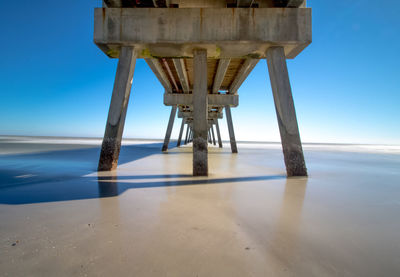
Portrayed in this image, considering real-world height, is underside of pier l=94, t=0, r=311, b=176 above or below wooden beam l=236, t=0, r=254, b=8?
below

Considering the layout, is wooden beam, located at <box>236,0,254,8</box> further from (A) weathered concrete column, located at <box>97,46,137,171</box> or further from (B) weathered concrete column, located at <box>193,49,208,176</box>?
(A) weathered concrete column, located at <box>97,46,137,171</box>

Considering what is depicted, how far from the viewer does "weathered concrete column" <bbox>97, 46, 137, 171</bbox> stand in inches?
200

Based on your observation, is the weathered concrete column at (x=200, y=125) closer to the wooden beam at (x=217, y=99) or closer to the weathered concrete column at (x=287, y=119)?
the weathered concrete column at (x=287, y=119)

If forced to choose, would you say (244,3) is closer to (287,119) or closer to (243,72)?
(287,119)

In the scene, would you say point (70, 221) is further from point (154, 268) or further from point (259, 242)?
point (259, 242)

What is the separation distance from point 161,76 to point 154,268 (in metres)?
10.0

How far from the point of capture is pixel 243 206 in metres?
2.65

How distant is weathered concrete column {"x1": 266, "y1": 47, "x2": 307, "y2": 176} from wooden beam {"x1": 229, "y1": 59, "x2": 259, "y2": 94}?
329 centimetres

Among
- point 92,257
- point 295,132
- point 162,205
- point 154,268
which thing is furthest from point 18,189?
point 295,132

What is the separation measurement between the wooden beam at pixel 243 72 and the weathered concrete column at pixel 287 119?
129 inches

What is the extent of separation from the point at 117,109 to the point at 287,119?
4.70 meters

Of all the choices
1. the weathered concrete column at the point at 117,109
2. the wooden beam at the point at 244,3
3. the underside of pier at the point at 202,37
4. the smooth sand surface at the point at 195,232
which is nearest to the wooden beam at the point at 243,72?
Result: the underside of pier at the point at 202,37

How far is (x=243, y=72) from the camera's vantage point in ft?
32.3

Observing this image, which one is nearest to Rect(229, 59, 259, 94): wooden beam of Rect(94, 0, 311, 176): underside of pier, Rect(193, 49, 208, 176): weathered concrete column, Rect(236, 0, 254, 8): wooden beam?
Rect(94, 0, 311, 176): underside of pier
